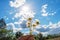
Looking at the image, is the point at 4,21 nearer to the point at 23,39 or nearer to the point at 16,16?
the point at 16,16

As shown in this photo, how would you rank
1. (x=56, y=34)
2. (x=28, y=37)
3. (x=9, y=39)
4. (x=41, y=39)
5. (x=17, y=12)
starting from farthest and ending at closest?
(x=9, y=39) < (x=17, y=12) < (x=41, y=39) < (x=56, y=34) < (x=28, y=37)

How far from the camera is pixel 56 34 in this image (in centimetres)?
708

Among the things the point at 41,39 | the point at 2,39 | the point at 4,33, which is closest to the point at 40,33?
the point at 41,39

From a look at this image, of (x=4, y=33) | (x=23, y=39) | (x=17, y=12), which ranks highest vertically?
(x=17, y=12)

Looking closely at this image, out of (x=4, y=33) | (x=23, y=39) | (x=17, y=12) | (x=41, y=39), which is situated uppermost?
(x=17, y=12)

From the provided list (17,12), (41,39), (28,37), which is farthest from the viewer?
(17,12)

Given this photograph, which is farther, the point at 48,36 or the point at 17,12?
the point at 17,12

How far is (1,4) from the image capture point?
8.16 metres

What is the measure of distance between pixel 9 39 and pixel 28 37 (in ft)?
21.5

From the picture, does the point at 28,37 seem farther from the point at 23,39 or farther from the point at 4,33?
the point at 4,33

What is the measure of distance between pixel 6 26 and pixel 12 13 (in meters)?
1.23

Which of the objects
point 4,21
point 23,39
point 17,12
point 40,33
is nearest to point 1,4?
point 17,12

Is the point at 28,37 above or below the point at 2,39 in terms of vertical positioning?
below

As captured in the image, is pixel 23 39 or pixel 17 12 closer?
pixel 23 39
